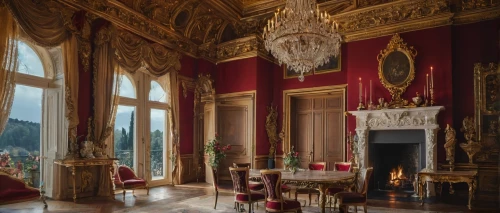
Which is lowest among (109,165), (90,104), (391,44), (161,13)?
(109,165)

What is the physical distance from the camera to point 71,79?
658 cm

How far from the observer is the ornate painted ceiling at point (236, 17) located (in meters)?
7.32

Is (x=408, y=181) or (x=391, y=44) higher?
(x=391, y=44)

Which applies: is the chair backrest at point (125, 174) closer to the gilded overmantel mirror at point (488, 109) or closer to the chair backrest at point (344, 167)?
the chair backrest at point (344, 167)

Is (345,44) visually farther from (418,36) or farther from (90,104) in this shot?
(90,104)

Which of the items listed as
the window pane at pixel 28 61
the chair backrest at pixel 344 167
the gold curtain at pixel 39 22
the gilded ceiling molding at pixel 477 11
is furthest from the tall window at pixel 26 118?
the gilded ceiling molding at pixel 477 11

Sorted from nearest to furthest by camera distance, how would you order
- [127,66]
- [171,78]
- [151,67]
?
[127,66] < [151,67] < [171,78]

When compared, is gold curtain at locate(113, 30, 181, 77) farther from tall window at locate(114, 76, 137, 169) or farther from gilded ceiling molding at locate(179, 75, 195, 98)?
tall window at locate(114, 76, 137, 169)

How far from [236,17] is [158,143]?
4095mm

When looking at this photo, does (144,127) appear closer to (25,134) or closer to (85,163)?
(85,163)

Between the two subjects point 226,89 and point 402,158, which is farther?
point 226,89

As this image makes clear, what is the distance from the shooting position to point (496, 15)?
709cm

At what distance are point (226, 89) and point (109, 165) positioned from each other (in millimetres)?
4153

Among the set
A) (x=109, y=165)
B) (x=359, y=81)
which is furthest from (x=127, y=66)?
(x=359, y=81)
